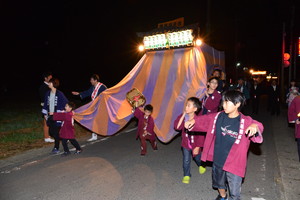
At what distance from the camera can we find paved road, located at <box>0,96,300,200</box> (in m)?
4.18

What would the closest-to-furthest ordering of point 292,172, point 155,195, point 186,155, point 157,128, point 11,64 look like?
point 155,195
point 186,155
point 292,172
point 157,128
point 11,64

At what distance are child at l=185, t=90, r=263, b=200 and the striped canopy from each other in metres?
2.42

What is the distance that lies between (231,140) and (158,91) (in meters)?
3.58

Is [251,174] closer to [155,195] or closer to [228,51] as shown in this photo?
[155,195]

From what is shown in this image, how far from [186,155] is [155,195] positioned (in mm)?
856

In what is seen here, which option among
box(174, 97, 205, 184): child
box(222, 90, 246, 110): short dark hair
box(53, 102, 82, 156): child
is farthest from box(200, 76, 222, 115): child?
box(53, 102, 82, 156): child

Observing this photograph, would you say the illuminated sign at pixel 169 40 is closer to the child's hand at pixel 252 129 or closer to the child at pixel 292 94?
the child at pixel 292 94

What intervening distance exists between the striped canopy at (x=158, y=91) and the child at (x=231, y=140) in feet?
7.96

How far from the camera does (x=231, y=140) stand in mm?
3311

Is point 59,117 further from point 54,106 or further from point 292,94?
point 292,94

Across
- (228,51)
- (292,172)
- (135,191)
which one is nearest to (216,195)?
(135,191)

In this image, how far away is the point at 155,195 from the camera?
13.6 feet

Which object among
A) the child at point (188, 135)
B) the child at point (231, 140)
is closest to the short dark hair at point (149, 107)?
the child at point (188, 135)

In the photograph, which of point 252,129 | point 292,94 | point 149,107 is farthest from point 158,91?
point 252,129
